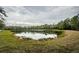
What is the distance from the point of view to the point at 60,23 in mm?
2400

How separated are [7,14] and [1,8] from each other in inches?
4.1

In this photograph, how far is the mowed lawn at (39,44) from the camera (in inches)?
92.7

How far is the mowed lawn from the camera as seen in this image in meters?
2.35

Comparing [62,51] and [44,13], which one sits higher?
[44,13]

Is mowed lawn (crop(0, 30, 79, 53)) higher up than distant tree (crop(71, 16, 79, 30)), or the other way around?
distant tree (crop(71, 16, 79, 30))

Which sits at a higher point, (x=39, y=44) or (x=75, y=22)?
(x=75, y=22)

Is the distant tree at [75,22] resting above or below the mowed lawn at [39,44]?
above

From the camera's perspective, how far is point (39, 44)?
238cm

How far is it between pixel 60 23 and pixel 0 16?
0.76 metres

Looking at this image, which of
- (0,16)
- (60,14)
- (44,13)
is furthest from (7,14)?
(60,14)

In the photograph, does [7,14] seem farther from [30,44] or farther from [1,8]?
[30,44]
